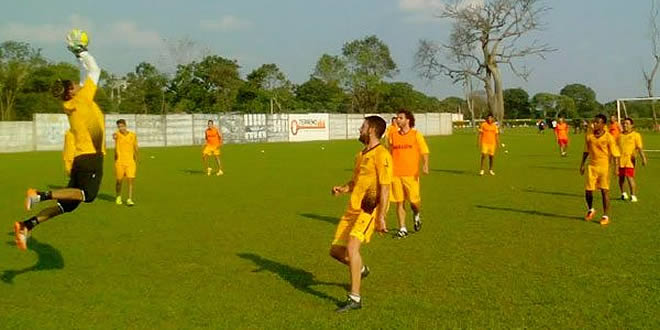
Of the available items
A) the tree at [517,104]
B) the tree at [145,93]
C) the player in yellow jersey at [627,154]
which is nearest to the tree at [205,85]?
the tree at [145,93]

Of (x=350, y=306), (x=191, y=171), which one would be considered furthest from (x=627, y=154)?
(x=191, y=171)

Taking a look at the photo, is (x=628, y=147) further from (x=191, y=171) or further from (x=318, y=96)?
(x=318, y=96)

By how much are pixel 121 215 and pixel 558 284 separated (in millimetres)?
9243

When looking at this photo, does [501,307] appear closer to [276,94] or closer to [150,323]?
[150,323]

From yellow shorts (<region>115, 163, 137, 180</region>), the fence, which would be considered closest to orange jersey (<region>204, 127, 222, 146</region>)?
yellow shorts (<region>115, 163, 137, 180</region>)

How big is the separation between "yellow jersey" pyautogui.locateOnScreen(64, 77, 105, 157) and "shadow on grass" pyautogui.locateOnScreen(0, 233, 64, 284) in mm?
1893

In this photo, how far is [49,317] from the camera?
634 centimetres

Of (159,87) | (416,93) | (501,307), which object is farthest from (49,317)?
(416,93)

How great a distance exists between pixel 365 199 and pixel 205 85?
68.5m

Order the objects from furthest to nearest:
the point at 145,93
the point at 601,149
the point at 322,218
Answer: the point at 145,93, the point at 322,218, the point at 601,149

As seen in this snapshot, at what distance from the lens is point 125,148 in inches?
619

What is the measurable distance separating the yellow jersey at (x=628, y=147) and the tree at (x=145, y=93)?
6100 centimetres

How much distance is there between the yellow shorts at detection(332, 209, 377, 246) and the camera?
21.6 ft

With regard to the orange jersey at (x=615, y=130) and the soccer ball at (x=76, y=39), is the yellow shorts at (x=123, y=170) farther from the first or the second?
the orange jersey at (x=615, y=130)
